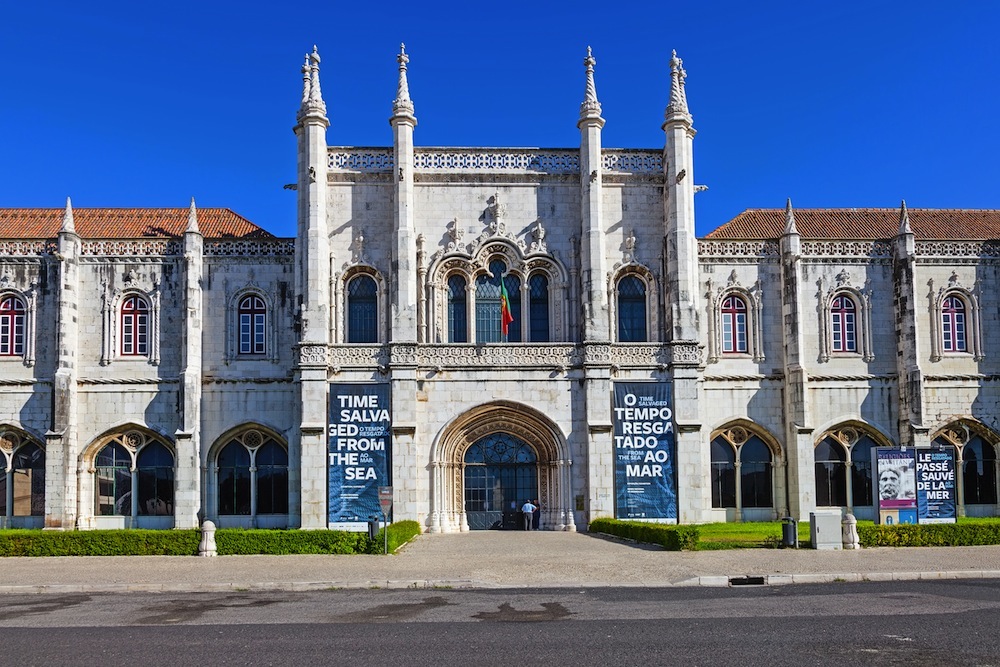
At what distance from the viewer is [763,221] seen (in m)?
46.5

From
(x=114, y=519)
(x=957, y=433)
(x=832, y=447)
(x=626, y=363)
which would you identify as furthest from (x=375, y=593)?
(x=957, y=433)

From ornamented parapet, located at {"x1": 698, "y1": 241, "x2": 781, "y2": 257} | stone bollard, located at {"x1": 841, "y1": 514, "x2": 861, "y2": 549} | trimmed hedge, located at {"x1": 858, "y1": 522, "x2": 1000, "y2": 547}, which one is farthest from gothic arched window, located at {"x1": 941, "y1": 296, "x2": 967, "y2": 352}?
stone bollard, located at {"x1": 841, "y1": 514, "x2": 861, "y2": 549}

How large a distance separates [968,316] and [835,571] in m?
22.9

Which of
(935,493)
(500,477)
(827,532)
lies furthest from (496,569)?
(500,477)

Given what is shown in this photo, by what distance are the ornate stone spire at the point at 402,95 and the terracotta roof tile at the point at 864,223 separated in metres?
14.2

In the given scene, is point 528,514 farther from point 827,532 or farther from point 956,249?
point 956,249

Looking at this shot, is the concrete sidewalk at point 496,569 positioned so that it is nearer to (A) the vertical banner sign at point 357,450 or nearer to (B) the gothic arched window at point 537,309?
(A) the vertical banner sign at point 357,450

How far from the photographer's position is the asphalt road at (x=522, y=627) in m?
13.3

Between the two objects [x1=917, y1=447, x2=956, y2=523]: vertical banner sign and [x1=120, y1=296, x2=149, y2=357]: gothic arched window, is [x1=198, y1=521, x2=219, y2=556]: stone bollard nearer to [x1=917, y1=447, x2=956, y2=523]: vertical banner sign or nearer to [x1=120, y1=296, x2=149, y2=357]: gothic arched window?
[x1=120, y1=296, x2=149, y2=357]: gothic arched window

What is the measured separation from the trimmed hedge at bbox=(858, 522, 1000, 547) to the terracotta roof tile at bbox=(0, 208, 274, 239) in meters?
25.2

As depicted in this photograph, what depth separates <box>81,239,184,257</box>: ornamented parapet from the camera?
40188 millimetres

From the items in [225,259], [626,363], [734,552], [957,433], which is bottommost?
[734,552]

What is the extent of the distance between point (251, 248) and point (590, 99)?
13963 mm

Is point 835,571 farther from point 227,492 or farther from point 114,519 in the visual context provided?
point 114,519
